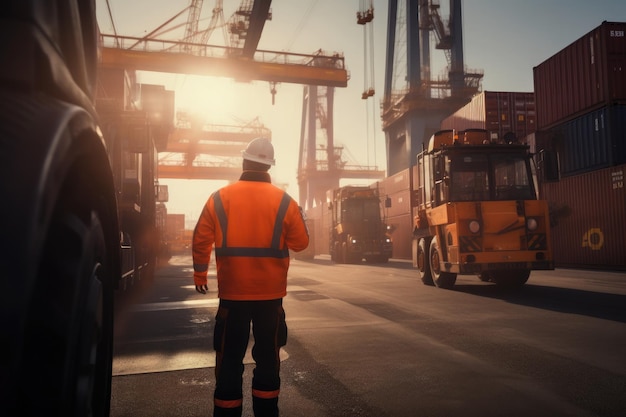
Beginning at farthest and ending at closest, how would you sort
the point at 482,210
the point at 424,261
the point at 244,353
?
1. the point at 424,261
2. the point at 482,210
3. the point at 244,353

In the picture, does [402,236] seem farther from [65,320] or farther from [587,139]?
[65,320]

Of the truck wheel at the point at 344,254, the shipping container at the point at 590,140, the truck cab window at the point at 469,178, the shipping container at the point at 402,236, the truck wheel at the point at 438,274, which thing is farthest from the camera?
the shipping container at the point at 402,236

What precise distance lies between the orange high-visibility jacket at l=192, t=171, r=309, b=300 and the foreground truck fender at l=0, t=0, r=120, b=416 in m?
1.13

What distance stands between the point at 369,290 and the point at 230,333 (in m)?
8.96

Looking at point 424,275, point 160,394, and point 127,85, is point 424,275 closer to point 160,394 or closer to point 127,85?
point 127,85

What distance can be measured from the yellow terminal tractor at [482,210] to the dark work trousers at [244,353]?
756 centimetres

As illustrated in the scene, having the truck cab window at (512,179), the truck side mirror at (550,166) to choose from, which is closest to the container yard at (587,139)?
the truck cab window at (512,179)

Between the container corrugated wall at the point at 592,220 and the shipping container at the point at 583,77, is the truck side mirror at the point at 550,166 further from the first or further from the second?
the shipping container at the point at 583,77

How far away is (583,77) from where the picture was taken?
736 inches

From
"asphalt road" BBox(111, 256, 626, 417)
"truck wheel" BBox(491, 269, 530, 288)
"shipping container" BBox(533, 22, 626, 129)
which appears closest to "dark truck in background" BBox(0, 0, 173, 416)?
"asphalt road" BBox(111, 256, 626, 417)

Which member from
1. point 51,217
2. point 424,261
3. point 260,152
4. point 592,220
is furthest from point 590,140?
point 51,217

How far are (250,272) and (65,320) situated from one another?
1726mm

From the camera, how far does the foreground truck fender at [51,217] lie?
1.16m

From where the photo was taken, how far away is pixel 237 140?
45.2 metres
